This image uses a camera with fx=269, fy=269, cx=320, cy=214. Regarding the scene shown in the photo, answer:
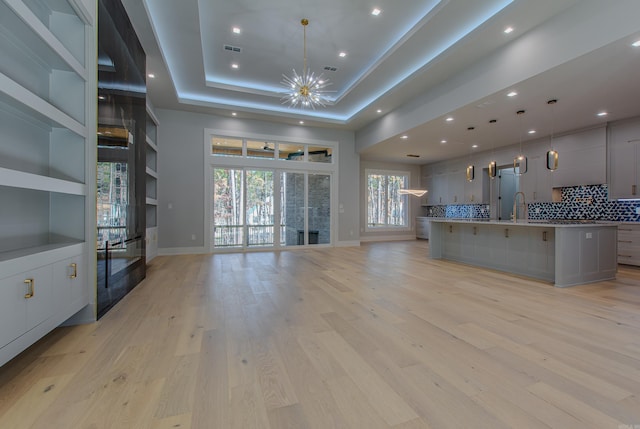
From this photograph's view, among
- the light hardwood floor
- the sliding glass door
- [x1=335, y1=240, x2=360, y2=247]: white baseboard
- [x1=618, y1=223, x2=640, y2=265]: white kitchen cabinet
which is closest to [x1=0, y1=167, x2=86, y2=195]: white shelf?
the light hardwood floor

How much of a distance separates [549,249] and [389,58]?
12.7 feet

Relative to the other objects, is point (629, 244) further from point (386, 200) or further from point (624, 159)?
point (386, 200)

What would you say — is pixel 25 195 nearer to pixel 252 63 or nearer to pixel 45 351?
pixel 45 351

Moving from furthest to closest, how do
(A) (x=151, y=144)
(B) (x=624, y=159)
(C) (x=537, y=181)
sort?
(C) (x=537, y=181), (A) (x=151, y=144), (B) (x=624, y=159)

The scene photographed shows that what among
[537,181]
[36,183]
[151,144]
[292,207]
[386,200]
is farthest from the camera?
[386,200]

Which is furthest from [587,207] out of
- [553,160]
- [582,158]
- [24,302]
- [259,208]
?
[24,302]

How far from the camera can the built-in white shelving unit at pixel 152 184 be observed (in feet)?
18.0

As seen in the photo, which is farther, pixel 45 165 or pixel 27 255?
pixel 45 165

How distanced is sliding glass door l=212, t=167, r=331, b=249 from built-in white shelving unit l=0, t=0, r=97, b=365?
14.3ft

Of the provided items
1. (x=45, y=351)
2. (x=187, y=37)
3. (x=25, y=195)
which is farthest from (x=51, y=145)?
(x=187, y=37)

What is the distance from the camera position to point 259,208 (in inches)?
280

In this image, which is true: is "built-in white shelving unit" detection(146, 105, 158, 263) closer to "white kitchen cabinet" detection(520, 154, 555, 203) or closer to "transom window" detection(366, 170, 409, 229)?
"transom window" detection(366, 170, 409, 229)

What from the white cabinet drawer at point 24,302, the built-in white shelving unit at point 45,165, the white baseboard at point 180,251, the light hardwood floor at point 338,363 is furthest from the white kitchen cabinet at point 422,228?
the white cabinet drawer at point 24,302

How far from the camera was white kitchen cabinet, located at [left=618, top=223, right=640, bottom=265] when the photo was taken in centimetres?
515
